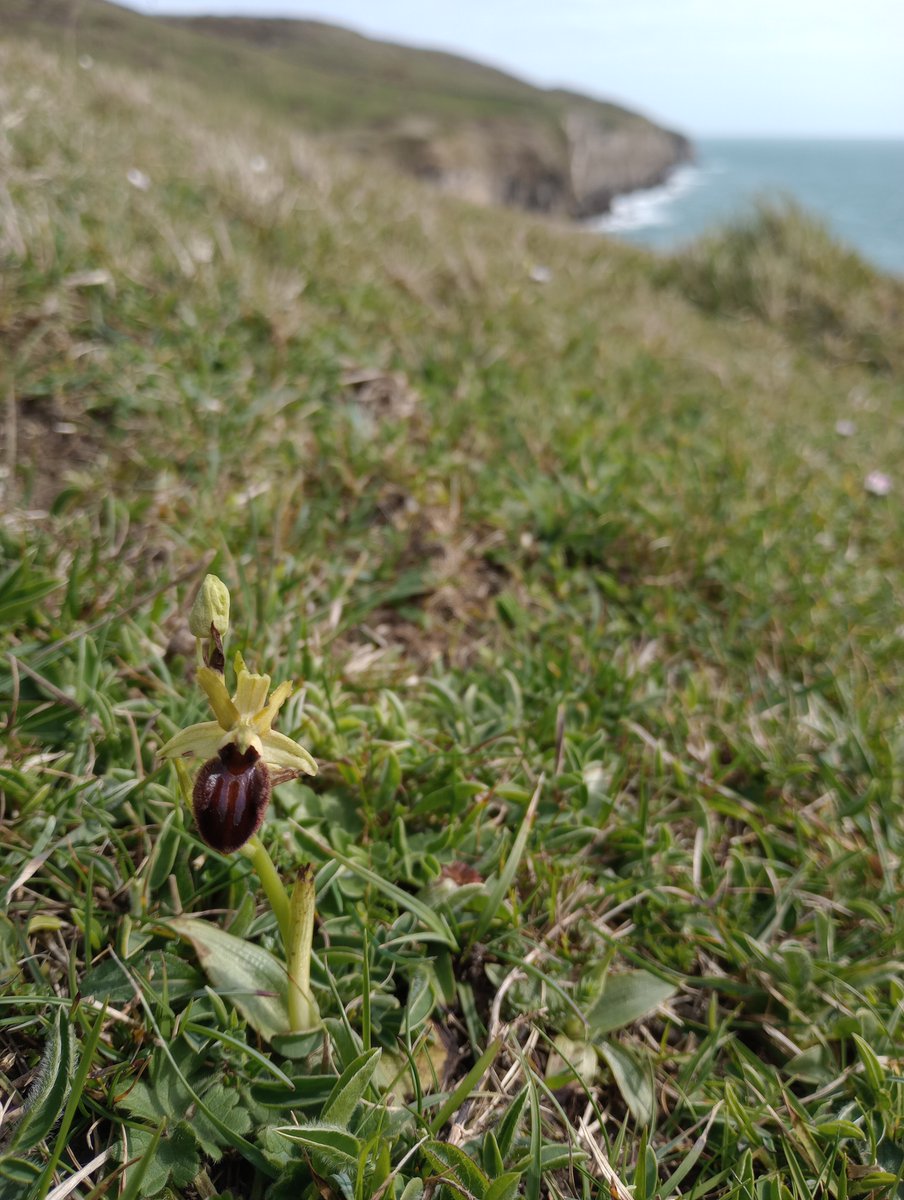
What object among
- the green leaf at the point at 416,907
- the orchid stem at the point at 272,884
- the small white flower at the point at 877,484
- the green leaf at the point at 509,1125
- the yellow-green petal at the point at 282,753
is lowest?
the green leaf at the point at 509,1125

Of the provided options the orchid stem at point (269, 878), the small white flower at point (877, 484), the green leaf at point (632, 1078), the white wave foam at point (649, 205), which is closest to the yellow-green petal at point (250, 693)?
the orchid stem at point (269, 878)

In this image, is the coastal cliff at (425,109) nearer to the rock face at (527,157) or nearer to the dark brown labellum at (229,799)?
the rock face at (527,157)

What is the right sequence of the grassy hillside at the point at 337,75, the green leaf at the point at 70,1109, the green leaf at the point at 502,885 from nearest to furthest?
the green leaf at the point at 70,1109
the green leaf at the point at 502,885
the grassy hillside at the point at 337,75

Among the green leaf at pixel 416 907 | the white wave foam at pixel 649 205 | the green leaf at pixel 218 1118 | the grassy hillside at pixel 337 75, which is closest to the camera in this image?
the green leaf at pixel 218 1118

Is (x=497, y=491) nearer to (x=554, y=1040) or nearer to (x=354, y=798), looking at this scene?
(x=354, y=798)

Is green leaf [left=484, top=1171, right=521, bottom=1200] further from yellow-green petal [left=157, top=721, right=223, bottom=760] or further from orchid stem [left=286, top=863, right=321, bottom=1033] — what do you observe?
yellow-green petal [left=157, top=721, right=223, bottom=760]

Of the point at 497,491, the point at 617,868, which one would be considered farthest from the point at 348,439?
the point at 617,868

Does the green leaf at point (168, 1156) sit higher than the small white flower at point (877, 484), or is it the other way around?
the small white flower at point (877, 484)
